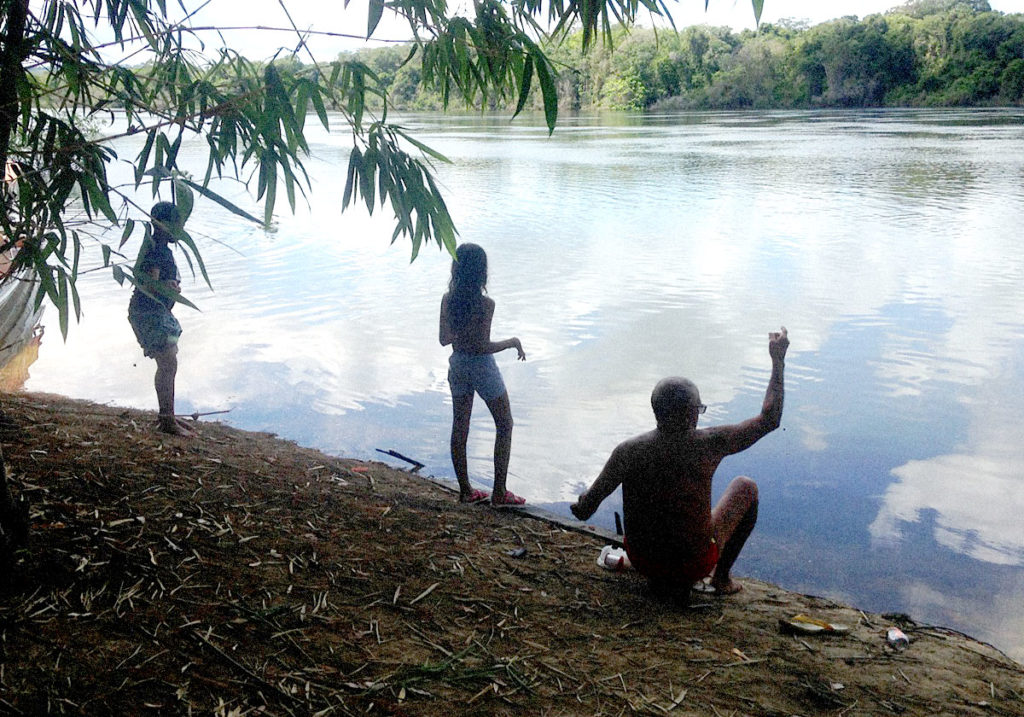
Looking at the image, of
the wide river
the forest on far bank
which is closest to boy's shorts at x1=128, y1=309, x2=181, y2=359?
the wide river

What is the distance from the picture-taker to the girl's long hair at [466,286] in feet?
12.4

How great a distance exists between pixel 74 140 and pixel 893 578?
155 inches

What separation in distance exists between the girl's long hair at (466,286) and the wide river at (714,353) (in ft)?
4.98

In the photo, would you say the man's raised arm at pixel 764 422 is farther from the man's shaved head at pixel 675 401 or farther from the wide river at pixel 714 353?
the wide river at pixel 714 353

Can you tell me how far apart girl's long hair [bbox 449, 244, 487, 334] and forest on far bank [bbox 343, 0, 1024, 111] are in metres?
43.5

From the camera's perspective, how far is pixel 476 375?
3.93 metres

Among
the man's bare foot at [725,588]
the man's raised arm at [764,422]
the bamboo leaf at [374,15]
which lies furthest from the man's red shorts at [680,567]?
the bamboo leaf at [374,15]

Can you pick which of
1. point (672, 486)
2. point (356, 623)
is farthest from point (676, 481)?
point (356, 623)

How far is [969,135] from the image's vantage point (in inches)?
1038

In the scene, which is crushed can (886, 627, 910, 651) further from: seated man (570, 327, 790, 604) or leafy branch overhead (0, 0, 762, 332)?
leafy branch overhead (0, 0, 762, 332)

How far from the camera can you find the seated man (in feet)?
→ 9.32

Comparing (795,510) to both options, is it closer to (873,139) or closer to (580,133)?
(873,139)

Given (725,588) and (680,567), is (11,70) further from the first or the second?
(725,588)

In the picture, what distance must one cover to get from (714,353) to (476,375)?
3883mm
